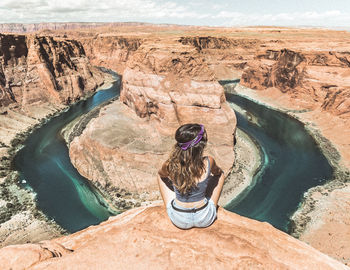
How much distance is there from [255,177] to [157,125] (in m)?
17.1

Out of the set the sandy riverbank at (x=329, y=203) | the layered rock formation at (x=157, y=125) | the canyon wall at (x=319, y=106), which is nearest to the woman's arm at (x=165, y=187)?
the sandy riverbank at (x=329, y=203)

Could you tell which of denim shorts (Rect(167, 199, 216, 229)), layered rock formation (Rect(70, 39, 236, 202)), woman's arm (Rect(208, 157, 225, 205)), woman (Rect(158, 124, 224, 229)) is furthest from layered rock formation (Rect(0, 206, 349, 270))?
layered rock formation (Rect(70, 39, 236, 202))

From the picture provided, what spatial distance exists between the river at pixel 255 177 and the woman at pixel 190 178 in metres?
25.1

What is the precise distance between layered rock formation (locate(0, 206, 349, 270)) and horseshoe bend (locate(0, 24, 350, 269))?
0.03 meters

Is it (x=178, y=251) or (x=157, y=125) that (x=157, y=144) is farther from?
(x=178, y=251)

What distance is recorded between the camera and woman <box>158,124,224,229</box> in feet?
17.7

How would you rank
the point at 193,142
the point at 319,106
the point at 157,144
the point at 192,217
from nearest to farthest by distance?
the point at 193,142, the point at 192,217, the point at 157,144, the point at 319,106

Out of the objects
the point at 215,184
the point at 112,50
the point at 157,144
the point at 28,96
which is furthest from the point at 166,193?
the point at 112,50

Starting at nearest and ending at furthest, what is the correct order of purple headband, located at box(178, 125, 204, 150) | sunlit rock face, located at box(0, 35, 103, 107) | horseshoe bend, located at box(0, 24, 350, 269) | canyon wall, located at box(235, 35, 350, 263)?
1. purple headband, located at box(178, 125, 204, 150)
2. horseshoe bend, located at box(0, 24, 350, 269)
3. canyon wall, located at box(235, 35, 350, 263)
4. sunlit rock face, located at box(0, 35, 103, 107)

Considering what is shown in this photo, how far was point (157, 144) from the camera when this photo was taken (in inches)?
1363

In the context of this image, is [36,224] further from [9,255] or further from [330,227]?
[330,227]

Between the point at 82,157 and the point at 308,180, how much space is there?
35064 millimetres

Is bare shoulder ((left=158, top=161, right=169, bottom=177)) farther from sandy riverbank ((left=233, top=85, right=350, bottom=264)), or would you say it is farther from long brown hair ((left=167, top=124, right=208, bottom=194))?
sandy riverbank ((left=233, top=85, right=350, bottom=264))

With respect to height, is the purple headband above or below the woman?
above
